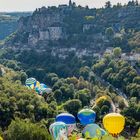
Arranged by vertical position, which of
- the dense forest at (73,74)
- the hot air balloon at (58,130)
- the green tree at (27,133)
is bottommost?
the dense forest at (73,74)

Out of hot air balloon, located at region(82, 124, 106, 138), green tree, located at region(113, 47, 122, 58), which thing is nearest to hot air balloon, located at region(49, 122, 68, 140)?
hot air balloon, located at region(82, 124, 106, 138)

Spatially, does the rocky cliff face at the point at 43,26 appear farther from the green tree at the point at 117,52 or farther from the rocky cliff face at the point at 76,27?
the green tree at the point at 117,52

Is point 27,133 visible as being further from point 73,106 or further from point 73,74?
point 73,74

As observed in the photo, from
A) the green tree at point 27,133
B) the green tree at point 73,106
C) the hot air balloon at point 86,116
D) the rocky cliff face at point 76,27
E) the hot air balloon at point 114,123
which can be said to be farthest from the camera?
the rocky cliff face at point 76,27

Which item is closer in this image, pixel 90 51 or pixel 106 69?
pixel 106 69

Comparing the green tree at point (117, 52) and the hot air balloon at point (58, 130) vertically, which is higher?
the hot air balloon at point (58, 130)

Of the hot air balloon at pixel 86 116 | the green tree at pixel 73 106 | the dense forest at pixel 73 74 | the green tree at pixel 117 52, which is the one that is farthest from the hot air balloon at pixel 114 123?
the green tree at pixel 117 52

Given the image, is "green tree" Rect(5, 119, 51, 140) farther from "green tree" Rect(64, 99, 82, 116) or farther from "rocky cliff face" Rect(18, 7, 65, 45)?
"rocky cliff face" Rect(18, 7, 65, 45)

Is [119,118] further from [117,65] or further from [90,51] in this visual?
[90,51]

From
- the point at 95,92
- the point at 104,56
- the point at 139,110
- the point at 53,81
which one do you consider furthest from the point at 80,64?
the point at 139,110
